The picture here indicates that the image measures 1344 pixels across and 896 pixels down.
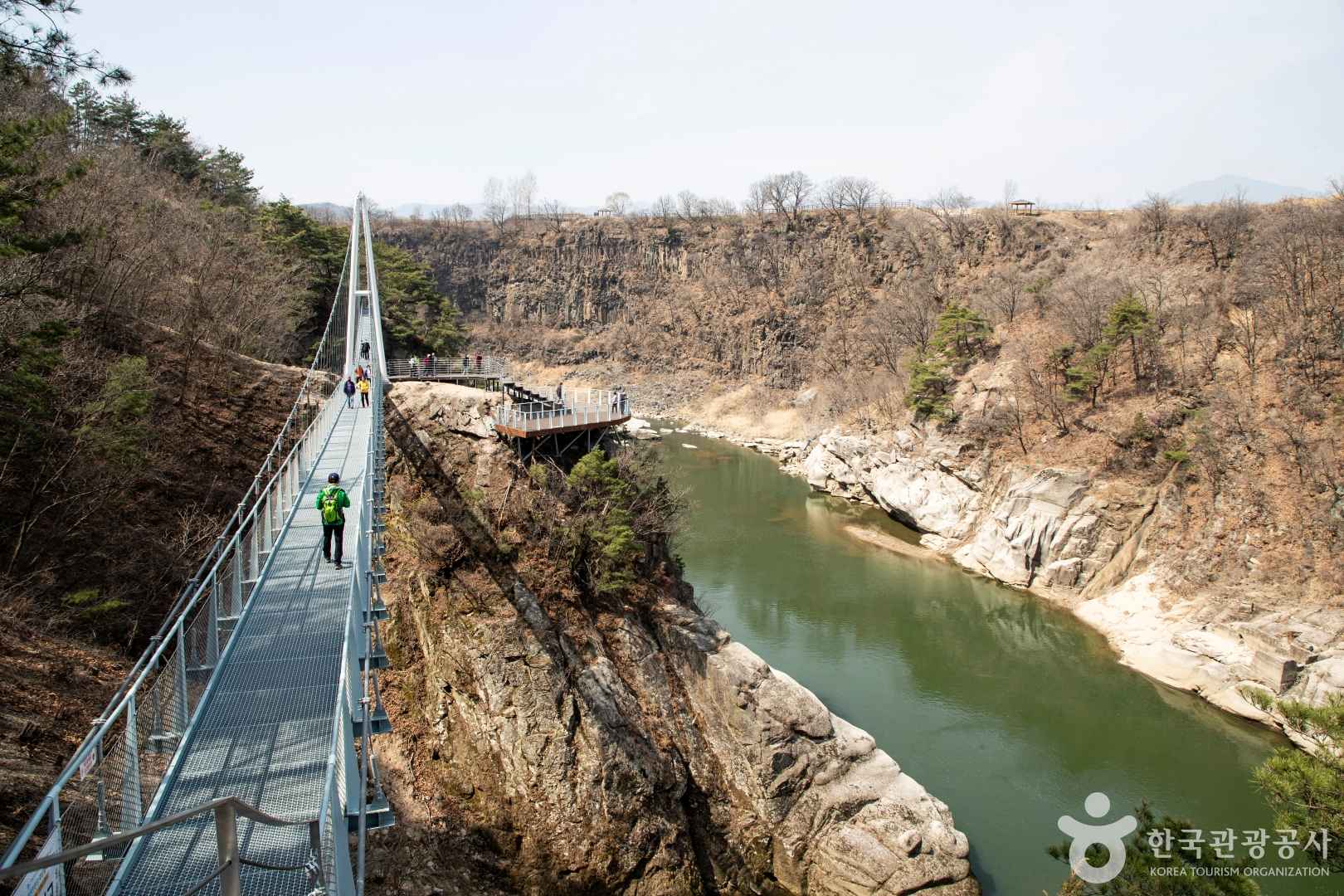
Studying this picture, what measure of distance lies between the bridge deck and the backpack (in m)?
0.72

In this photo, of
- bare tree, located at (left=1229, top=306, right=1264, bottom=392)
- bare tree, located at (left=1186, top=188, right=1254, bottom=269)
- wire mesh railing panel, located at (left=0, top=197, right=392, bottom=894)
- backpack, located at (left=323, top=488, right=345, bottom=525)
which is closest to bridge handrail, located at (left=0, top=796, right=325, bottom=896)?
wire mesh railing panel, located at (left=0, top=197, right=392, bottom=894)

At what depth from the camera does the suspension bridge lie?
4.58m

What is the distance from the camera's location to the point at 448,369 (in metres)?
25.8

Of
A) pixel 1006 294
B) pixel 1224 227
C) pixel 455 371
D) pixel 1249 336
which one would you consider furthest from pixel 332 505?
pixel 1224 227

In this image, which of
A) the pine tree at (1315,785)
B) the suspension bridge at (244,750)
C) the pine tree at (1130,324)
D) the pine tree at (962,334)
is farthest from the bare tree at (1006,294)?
the suspension bridge at (244,750)

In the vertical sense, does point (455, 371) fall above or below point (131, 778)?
above

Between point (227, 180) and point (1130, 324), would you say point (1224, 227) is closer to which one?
point (1130, 324)

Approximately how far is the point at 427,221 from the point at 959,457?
6470 cm

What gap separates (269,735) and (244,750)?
227 millimetres

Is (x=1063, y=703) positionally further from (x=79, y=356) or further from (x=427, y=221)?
(x=427, y=221)

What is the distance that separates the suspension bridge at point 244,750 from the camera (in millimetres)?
4582

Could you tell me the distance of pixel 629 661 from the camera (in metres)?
15.1

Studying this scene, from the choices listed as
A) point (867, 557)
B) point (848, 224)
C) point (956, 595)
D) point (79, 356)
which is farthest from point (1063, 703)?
point (848, 224)

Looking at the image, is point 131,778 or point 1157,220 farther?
point 1157,220
